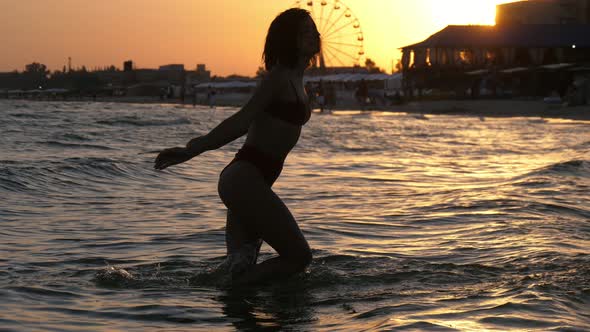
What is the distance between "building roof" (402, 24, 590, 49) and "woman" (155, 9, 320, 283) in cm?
7729

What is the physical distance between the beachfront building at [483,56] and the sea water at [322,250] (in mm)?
64489

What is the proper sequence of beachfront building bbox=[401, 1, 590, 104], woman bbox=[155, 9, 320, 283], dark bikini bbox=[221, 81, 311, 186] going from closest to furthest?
woman bbox=[155, 9, 320, 283] → dark bikini bbox=[221, 81, 311, 186] → beachfront building bbox=[401, 1, 590, 104]

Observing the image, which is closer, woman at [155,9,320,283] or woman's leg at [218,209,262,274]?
woman at [155,9,320,283]

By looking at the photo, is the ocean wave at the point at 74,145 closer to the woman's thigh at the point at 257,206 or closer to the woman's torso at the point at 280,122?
the woman's thigh at the point at 257,206

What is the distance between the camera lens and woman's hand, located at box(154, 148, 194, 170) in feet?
15.5

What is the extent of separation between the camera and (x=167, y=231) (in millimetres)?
8180

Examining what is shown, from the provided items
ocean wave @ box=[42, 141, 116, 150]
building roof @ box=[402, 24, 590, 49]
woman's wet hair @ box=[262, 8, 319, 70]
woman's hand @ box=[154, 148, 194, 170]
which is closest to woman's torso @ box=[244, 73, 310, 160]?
woman's wet hair @ box=[262, 8, 319, 70]

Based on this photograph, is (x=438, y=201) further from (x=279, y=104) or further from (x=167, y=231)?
(x=279, y=104)

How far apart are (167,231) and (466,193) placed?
4.29m

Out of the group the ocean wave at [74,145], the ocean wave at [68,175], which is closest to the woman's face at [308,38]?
the ocean wave at [68,175]

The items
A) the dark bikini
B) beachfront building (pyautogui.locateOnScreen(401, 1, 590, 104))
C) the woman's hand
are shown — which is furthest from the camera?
beachfront building (pyautogui.locateOnScreen(401, 1, 590, 104))

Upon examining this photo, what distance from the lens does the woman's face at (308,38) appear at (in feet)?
16.2

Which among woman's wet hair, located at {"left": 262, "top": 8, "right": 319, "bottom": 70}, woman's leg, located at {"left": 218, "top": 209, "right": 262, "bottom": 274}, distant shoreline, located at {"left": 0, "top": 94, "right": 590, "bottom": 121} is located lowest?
distant shoreline, located at {"left": 0, "top": 94, "right": 590, "bottom": 121}

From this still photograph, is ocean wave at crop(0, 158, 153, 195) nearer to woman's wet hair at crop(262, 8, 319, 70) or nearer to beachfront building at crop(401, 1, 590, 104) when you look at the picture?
woman's wet hair at crop(262, 8, 319, 70)
